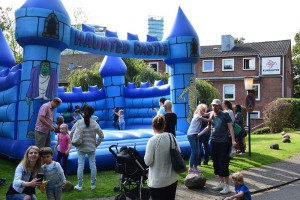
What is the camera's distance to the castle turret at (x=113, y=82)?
1883 cm

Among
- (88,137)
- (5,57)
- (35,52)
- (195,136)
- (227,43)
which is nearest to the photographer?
(88,137)

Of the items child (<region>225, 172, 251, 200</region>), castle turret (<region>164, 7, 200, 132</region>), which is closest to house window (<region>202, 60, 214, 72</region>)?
castle turret (<region>164, 7, 200, 132</region>)

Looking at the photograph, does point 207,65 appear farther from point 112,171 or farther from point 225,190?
point 225,190

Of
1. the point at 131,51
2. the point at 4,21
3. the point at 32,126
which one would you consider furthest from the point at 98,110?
the point at 4,21

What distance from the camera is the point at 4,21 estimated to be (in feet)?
119

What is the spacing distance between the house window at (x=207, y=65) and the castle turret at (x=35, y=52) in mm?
32125

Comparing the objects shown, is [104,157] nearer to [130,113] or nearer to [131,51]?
[131,51]

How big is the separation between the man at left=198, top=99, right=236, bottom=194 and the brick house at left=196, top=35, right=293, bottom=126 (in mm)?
31654

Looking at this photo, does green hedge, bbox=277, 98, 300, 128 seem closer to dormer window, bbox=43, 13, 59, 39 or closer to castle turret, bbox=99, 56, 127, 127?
castle turret, bbox=99, 56, 127, 127

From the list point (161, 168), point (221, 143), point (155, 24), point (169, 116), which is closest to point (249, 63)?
point (169, 116)

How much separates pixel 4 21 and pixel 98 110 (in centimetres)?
2149

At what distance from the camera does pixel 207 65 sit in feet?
138

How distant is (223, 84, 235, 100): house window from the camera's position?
134ft

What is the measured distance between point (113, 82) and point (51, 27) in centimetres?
827
